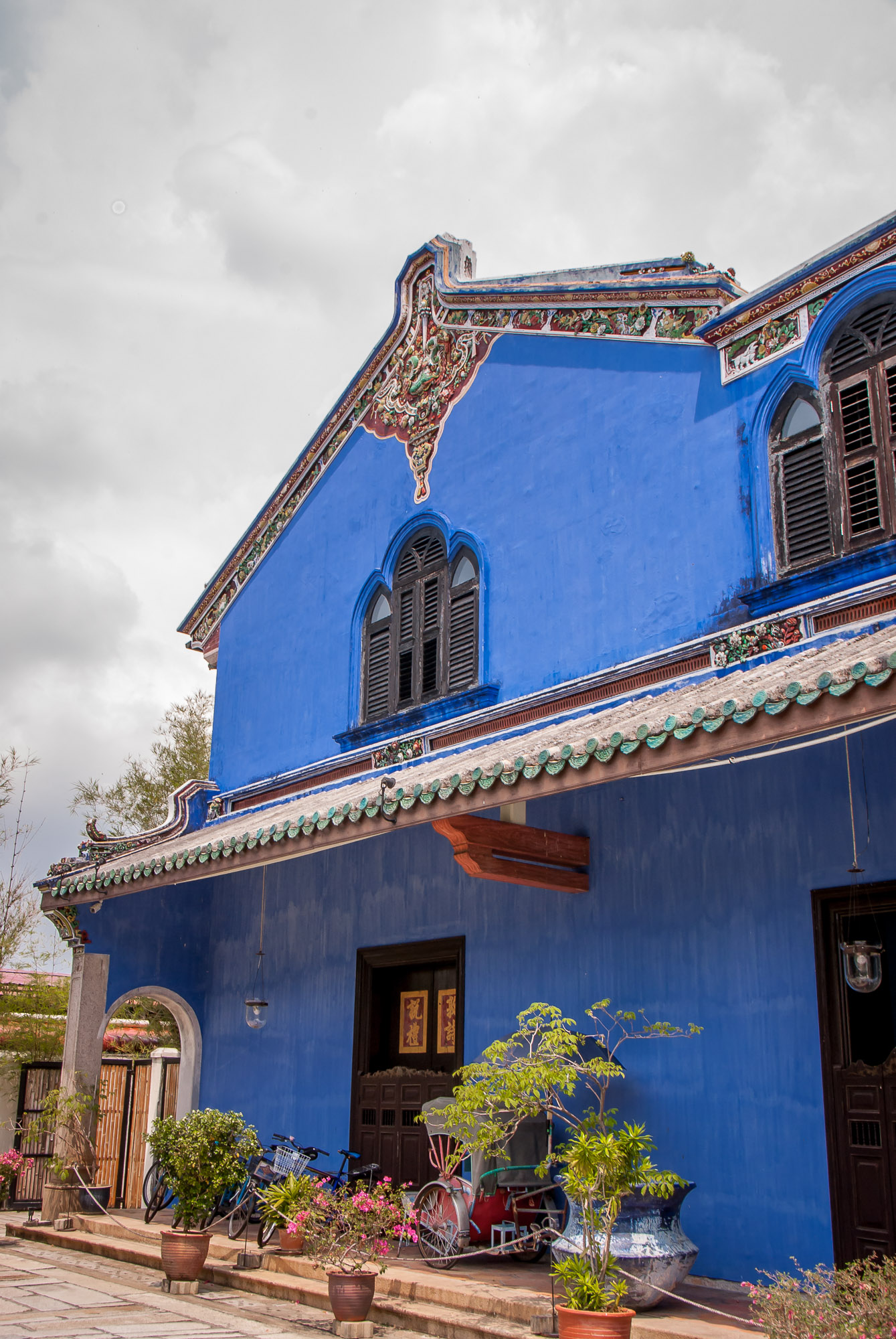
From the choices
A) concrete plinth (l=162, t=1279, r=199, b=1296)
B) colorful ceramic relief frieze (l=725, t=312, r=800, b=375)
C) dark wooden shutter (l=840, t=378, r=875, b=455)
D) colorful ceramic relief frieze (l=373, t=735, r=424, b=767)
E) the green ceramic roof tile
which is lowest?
concrete plinth (l=162, t=1279, r=199, b=1296)

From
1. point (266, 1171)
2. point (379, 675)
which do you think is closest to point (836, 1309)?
point (266, 1171)

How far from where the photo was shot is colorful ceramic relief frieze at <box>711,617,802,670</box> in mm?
8047

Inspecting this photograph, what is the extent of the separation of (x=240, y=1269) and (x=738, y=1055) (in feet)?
13.6

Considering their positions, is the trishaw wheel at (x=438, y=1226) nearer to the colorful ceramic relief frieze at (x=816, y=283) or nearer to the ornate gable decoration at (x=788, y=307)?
the ornate gable decoration at (x=788, y=307)

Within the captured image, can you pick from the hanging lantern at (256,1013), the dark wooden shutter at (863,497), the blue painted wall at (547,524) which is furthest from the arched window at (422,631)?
the dark wooden shutter at (863,497)

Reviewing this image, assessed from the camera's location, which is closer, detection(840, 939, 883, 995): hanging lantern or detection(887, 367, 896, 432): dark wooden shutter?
detection(840, 939, 883, 995): hanging lantern

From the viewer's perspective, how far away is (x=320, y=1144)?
36.1 feet

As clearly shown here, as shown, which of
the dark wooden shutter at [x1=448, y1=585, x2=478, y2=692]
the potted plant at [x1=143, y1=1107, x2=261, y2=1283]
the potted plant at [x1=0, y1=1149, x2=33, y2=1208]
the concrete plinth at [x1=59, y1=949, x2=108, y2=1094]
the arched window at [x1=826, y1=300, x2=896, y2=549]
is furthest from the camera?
the potted plant at [x1=0, y1=1149, x2=33, y2=1208]

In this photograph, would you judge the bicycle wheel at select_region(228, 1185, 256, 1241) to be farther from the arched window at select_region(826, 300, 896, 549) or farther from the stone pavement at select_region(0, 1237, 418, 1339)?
the arched window at select_region(826, 300, 896, 549)

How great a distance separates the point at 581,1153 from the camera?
603 cm

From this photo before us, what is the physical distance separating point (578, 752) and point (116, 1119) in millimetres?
11683

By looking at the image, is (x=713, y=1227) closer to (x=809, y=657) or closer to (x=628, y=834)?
(x=628, y=834)

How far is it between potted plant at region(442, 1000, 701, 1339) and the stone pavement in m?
1.41

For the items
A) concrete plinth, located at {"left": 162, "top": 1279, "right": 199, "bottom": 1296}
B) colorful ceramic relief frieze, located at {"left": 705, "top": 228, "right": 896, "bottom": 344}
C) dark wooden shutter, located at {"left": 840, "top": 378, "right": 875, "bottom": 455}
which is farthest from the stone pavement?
colorful ceramic relief frieze, located at {"left": 705, "top": 228, "right": 896, "bottom": 344}
